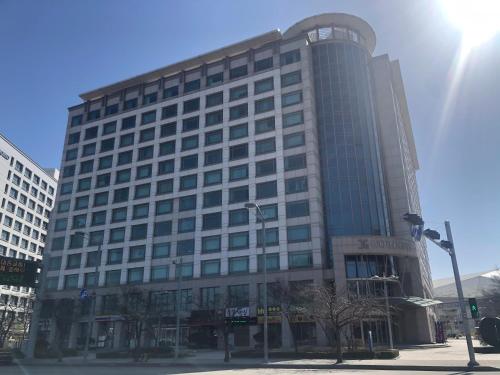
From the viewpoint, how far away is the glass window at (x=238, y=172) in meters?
62.1

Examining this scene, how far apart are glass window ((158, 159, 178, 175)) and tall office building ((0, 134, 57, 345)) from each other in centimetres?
4752

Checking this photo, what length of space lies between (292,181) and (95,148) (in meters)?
38.5

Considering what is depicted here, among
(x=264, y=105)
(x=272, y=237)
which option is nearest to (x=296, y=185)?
(x=272, y=237)

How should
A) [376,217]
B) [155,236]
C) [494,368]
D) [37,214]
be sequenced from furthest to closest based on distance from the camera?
1. [37,214]
2. [155,236]
3. [376,217]
4. [494,368]

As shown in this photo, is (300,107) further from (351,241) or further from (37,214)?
(37,214)

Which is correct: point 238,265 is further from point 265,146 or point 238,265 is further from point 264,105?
Result: point 264,105

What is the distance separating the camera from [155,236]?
65375 millimetres

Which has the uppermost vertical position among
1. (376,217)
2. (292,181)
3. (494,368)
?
(292,181)

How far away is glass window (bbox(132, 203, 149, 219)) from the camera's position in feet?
222

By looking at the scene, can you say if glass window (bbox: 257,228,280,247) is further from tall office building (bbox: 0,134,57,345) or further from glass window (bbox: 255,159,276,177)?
tall office building (bbox: 0,134,57,345)

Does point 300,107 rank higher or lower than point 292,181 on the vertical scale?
higher

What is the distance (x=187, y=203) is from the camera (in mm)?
65000

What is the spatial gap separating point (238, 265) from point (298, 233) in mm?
9356

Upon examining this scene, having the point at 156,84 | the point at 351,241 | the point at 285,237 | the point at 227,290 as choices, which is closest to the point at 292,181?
the point at 285,237
